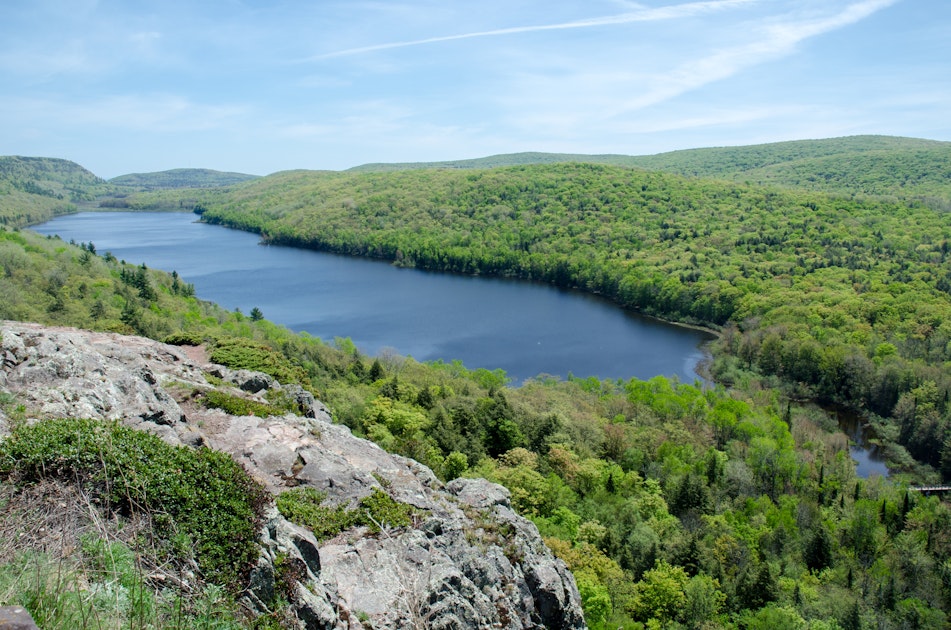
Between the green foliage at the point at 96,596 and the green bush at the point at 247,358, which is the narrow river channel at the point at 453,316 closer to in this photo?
the green bush at the point at 247,358

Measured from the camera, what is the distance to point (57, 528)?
6.82m

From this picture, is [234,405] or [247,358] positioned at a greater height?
[234,405]

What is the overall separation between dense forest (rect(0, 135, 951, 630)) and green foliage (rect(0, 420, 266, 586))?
53.8 feet

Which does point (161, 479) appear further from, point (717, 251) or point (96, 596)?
point (717, 251)

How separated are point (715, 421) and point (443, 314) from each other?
44955 millimetres

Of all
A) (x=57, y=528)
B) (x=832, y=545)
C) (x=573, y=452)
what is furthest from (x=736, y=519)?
(x=57, y=528)

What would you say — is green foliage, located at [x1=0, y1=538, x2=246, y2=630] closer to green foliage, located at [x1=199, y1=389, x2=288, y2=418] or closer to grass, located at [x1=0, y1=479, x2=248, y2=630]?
grass, located at [x1=0, y1=479, x2=248, y2=630]

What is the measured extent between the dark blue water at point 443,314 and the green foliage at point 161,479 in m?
51.3

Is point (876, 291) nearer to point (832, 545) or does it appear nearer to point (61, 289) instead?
point (832, 545)

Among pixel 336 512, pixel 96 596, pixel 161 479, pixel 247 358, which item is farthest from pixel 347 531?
pixel 247 358

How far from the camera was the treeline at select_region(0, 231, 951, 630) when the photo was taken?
26719 millimetres

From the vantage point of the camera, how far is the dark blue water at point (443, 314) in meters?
65.7

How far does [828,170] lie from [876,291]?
138586 millimetres

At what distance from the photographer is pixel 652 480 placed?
A: 34531 millimetres
